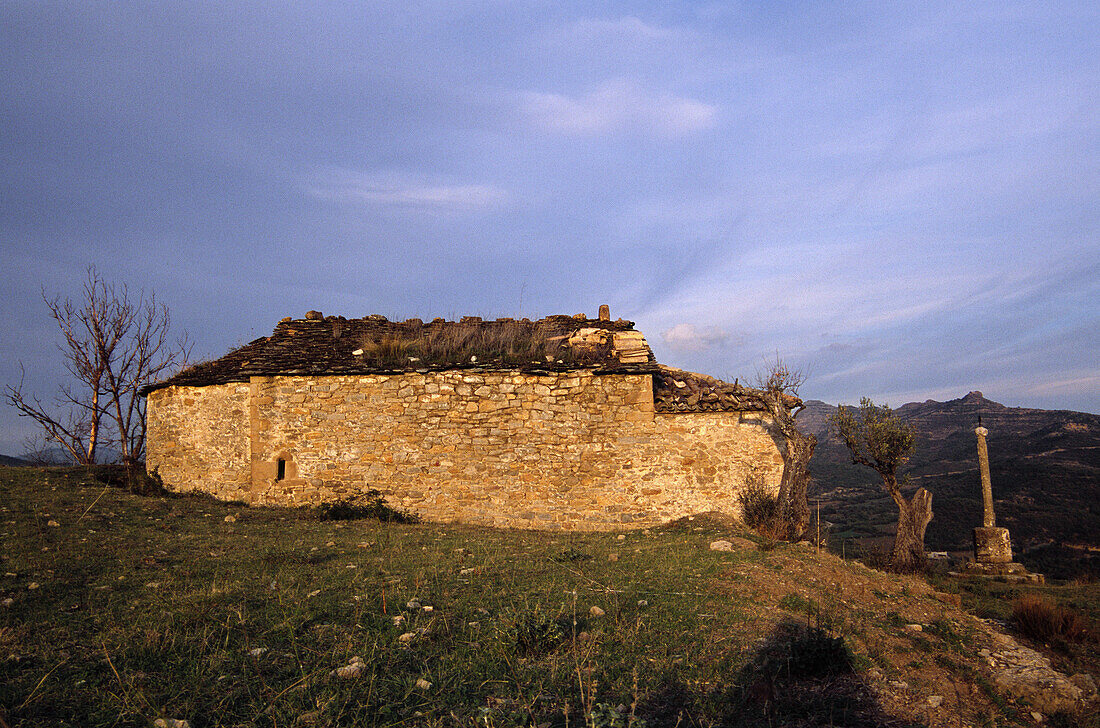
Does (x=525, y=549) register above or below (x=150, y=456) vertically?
below

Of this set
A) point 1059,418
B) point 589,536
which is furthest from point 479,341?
point 1059,418

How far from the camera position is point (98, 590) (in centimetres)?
505

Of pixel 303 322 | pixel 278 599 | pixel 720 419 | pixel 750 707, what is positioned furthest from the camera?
pixel 303 322

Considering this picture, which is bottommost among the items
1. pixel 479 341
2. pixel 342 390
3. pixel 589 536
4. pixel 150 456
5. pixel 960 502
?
pixel 960 502

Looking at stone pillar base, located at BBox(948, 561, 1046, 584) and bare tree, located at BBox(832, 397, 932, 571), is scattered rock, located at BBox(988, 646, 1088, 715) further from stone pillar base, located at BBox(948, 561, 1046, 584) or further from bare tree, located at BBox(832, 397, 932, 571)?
stone pillar base, located at BBox(948, 561, 1046, 584)

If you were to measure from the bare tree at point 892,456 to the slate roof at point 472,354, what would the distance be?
1.91 meters

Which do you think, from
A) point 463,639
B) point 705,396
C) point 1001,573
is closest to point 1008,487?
point 1001,573

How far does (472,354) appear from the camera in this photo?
12.8 metres

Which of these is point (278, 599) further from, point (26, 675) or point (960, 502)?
point (960, 502)

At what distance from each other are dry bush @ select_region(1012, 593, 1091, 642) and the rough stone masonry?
509 cm

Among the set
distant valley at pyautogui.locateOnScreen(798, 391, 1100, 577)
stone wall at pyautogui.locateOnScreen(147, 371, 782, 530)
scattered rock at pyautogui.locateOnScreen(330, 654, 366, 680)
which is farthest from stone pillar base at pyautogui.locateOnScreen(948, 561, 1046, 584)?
scattered rock at pyautogui.locateOnScreen(330, 654, 366, 680)

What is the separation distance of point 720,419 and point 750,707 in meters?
8.11

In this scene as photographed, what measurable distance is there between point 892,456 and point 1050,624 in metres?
4.84

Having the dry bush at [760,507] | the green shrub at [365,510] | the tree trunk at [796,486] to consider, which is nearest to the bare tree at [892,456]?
the tree trunk at [796,486]
